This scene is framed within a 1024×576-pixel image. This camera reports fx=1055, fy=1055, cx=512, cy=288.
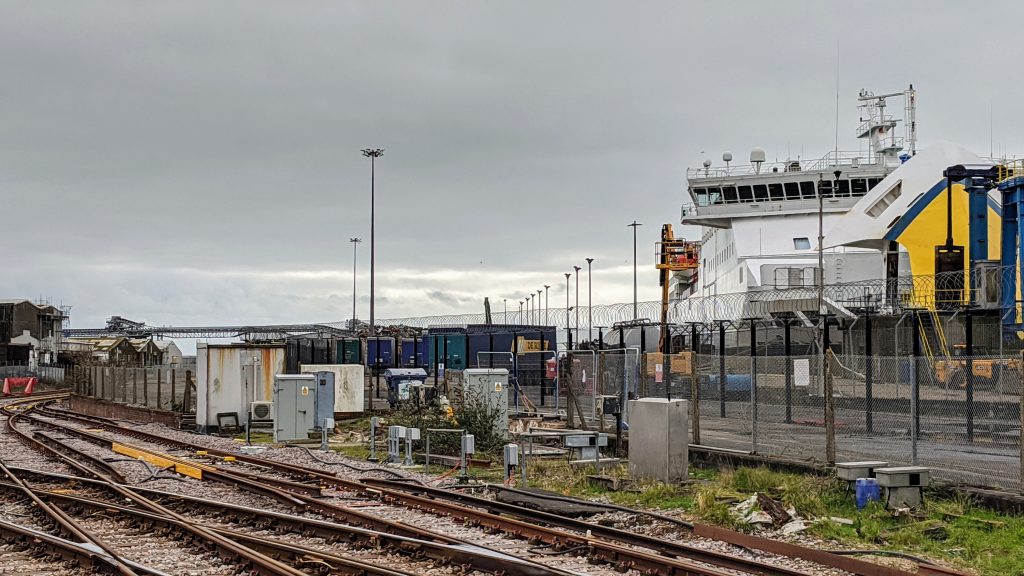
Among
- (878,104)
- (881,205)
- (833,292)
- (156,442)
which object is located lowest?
(156,442)

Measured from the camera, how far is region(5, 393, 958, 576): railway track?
10.9 meters

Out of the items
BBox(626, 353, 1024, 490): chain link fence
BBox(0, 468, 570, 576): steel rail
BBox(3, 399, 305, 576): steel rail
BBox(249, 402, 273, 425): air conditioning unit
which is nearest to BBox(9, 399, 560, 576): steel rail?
BBox(0, 468, 570, 576): steel rail

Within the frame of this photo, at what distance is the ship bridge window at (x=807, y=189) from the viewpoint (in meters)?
62.4

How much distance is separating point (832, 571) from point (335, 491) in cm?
921

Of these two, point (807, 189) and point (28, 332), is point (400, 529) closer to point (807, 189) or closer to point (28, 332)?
point (807, 189)

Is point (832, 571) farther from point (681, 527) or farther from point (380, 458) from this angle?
point (380, 458)

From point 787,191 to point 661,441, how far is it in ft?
158

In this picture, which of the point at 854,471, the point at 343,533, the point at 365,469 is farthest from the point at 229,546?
the point at 365,469

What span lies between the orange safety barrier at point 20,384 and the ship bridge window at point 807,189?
158 feet

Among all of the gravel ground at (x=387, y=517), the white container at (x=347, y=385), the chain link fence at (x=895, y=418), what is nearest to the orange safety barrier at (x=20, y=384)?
the white container at (x=347, y=385)

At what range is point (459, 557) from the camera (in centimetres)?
1112

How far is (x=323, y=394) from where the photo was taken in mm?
29719

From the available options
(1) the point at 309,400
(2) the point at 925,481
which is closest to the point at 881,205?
(1) the point at 309,400

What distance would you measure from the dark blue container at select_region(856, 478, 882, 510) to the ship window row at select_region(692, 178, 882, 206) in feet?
162
